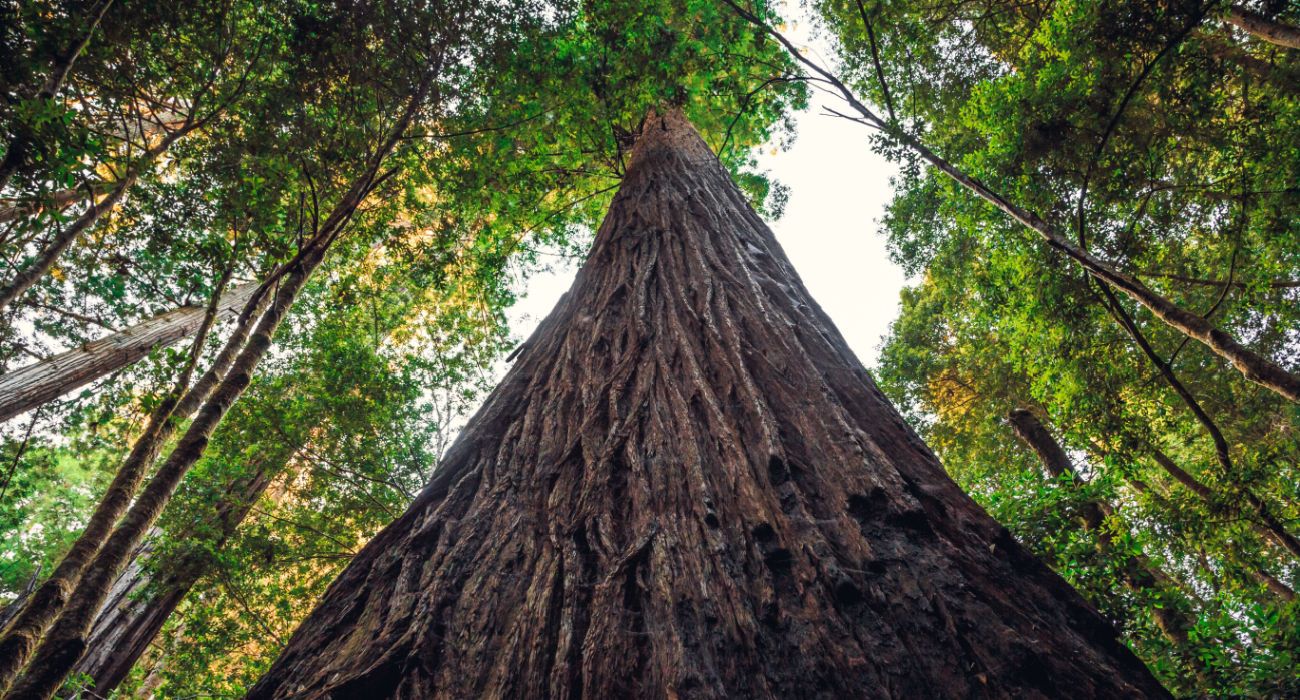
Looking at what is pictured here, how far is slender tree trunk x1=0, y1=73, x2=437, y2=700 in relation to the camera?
2.10 meters

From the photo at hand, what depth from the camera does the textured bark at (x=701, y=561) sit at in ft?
3.62

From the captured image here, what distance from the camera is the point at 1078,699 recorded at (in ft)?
3.27

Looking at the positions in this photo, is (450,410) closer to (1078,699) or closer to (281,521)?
(281,521)

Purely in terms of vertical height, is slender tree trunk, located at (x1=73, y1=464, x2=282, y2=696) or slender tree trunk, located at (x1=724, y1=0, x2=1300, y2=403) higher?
slender tree trunk, located at (x1=724, y1=0, x2=1300, y2=403)

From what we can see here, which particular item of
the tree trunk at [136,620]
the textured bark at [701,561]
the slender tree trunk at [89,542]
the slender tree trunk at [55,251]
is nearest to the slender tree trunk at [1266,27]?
the textured bark at [701,561]

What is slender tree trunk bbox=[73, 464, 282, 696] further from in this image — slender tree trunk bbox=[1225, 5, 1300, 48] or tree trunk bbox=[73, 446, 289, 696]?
slender tree trunk bbox=[1225, 5, 1300, 48]

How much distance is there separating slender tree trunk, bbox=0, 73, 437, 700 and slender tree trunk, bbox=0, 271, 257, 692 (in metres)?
0.05

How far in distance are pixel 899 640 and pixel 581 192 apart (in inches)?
297

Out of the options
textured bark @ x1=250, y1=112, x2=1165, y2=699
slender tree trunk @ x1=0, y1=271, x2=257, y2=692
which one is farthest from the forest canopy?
textured bark @ x1=250, y1=112, x2=1165, y2=699

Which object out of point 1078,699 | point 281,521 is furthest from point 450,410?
point 1078,699

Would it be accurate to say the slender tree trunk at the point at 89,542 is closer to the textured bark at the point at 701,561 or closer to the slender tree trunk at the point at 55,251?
the slender tree trunk at the point at 55,251

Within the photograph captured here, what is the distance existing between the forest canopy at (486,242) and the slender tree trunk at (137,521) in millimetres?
20

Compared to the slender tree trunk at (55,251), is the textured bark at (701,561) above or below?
below

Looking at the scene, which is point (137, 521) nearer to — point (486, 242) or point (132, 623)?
point (132, 623)
